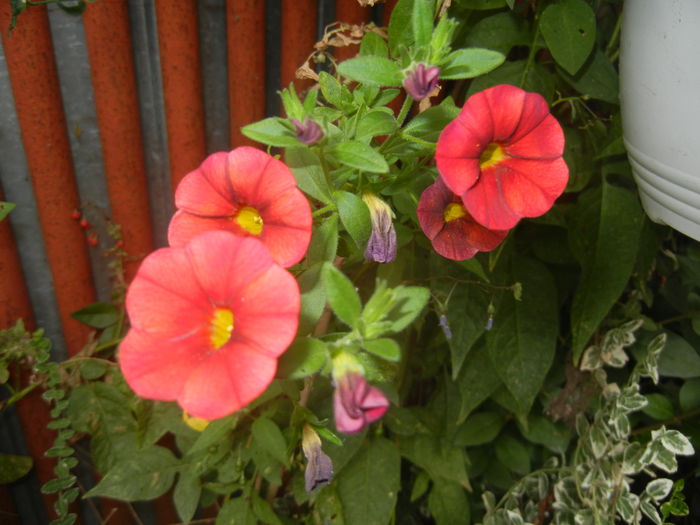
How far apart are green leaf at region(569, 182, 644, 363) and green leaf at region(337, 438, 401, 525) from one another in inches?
13.1

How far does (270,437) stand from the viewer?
2.39 ft

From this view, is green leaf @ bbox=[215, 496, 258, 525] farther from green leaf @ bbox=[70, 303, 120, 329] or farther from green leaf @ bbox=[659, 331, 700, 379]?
green leaf @ bbox=[659, 331, 700, 379]

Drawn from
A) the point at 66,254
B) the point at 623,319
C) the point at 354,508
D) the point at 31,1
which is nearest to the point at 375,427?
the point at 354,508

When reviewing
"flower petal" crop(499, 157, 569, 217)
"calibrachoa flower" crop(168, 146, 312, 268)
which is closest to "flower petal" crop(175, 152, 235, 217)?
"calibrachoa flower" crop(168, 146, 312, 268)

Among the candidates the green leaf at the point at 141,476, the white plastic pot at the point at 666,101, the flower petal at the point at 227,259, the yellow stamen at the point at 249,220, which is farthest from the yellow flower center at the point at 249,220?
the green leaf at the point at 141,476

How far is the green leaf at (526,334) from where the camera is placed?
2.55ft

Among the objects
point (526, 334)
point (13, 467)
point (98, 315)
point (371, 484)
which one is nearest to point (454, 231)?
point (526, 334)

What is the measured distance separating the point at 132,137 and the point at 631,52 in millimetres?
688

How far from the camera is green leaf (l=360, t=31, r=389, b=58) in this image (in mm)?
598

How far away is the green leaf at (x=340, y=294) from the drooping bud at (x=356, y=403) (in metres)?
0.04

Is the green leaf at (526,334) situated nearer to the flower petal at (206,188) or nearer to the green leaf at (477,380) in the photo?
the green leaf at (477,380)

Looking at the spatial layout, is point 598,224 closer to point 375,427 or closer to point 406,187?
point 406,187

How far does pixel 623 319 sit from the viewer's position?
0.88m

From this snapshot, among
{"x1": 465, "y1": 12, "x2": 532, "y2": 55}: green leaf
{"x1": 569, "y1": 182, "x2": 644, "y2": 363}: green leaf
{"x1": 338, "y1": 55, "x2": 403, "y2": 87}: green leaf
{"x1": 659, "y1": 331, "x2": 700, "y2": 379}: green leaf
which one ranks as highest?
{"x1": 338, "y1": 55, "x2": 403, "y2": 87}: green leaf
